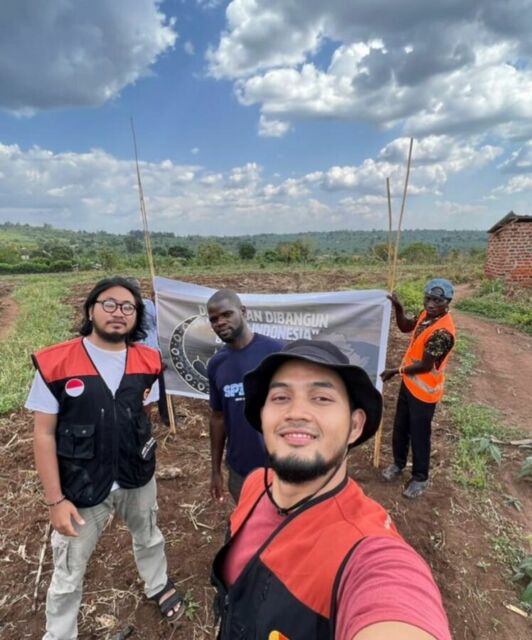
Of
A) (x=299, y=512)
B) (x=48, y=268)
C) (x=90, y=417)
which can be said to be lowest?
(x=48, y=268)

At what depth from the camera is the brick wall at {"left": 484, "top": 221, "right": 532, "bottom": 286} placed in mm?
14049

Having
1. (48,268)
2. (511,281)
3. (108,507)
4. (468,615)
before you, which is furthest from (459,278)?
(48,268)

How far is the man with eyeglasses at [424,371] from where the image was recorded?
3346 millimetres

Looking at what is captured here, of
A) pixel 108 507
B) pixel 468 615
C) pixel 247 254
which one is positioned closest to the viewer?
pixel 108 507

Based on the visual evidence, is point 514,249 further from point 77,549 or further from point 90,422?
point 77,549

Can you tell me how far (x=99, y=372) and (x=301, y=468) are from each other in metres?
1.38

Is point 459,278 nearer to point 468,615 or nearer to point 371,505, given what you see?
point 468,615

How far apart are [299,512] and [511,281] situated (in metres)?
16.4

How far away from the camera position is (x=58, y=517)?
1993mm

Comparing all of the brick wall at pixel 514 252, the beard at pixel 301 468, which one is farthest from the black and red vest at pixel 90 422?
the brick wall at pixel 514 252

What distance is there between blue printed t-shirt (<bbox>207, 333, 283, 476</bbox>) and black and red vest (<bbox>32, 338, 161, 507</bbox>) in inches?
19.6

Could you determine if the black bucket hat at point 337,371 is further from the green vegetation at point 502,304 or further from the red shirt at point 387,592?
the green vegetation at point 502,304

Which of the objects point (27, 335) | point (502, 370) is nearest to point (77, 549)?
point (502, 370)

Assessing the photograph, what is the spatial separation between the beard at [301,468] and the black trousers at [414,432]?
8.71ft
